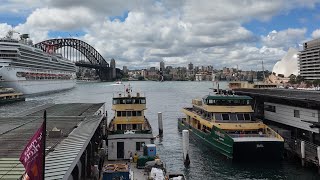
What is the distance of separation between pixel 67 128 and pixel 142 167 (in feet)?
24.8

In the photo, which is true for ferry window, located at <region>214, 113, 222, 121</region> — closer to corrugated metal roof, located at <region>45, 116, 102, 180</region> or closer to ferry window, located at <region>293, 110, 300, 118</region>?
ferry window, located at <region>293, 110, 300, 118</region>

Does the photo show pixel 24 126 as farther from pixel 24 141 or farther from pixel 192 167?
pixel 192 167

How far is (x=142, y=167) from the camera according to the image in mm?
28328

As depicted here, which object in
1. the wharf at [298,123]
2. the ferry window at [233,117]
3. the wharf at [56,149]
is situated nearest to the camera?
the wharf at [56,149]

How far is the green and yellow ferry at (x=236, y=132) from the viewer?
37625 millimetres

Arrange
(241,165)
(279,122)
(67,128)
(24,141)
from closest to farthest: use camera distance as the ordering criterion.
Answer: (24,141) < (67,128) < (241,165) < (279,122)

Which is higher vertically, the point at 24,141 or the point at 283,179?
the point at 24,141

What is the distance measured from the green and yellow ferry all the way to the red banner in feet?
92.1

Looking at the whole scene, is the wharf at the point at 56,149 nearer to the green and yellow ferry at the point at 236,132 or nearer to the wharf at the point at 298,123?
the green and yellow ferry at the point at 236,132

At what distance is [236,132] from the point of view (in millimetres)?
41219

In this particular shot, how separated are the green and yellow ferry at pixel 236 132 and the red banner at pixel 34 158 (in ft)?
92.1

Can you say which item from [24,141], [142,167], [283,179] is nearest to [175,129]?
[283,179]

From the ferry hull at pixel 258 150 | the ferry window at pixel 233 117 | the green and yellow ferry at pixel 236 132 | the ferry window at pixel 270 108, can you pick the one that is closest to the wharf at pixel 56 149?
the green and yellow ferry at pixel 236 132

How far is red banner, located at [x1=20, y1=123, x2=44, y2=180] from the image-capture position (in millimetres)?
11000
